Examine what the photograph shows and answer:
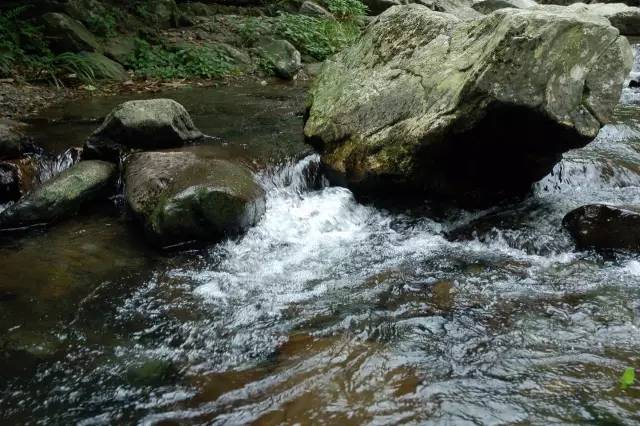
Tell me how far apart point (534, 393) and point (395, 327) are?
0.95 meters

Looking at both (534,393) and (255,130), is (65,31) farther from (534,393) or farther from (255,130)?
(534,393)

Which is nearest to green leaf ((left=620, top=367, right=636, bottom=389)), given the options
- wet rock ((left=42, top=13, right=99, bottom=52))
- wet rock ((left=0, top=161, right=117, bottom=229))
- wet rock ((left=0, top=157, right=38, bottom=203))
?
wet rock ((left=0, top=161, right=117, bottom=229))

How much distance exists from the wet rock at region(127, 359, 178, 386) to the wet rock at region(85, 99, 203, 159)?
3276 millimetres

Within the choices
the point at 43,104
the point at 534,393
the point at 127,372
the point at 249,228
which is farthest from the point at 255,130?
the point at 534,393

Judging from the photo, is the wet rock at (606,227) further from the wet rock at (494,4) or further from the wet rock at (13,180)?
the wet rock at (494,4)

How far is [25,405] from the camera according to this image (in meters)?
2.74

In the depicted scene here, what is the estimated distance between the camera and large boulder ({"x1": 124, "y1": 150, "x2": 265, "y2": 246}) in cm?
456

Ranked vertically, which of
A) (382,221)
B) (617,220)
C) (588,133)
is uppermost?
(588,133)

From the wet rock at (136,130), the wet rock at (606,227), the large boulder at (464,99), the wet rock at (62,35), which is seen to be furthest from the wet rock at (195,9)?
the wet rock at (606,227)

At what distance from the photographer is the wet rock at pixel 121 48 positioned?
998 cm

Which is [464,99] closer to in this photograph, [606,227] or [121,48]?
[606,227]

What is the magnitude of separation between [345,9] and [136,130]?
10315mm

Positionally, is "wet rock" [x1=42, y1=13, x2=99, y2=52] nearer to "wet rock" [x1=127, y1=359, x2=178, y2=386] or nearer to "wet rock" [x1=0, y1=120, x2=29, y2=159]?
"wet rock" [x1=0, y1=120, x2=29, y2=159]

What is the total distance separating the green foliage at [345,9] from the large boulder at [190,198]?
10.6 metres
